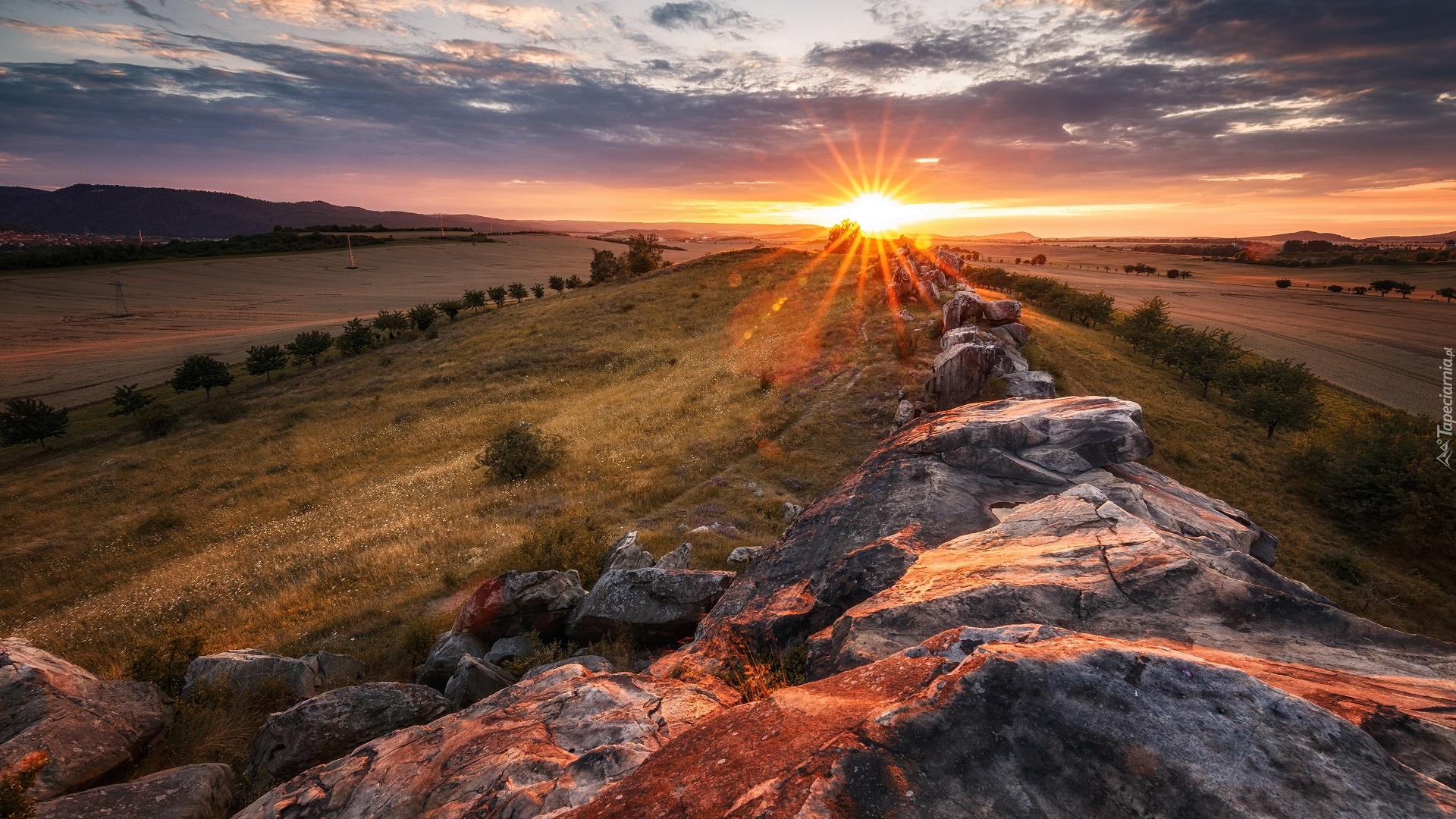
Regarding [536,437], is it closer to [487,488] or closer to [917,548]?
[487,488]

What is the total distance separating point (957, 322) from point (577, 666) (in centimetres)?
2901

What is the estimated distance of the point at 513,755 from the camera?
6562 mm

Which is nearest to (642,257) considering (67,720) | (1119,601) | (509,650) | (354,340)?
(354,340)

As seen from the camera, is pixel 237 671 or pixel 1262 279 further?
pixel 1262 279

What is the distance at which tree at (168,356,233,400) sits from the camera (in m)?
51.6

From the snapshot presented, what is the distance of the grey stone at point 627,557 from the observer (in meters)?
16.2

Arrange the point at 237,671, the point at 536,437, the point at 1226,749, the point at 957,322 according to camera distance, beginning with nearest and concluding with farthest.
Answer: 1. the point at 1226,749
2. the point at 237,671
3. the point at 536,437
4. the point at 957,322

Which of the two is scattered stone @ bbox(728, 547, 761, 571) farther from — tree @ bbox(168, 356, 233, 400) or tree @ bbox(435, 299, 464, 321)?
tree @ bbox(435, 299, 464, 321)

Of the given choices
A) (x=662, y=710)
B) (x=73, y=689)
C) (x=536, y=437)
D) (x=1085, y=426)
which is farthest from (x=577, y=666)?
(x=536, y=437)

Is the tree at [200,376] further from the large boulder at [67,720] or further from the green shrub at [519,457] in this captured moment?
the large boulder at [67,720]

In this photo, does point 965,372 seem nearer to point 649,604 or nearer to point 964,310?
point 964,310

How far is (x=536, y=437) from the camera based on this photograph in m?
28.8

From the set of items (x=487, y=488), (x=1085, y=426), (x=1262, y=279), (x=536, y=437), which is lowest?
(x=487, y=488)

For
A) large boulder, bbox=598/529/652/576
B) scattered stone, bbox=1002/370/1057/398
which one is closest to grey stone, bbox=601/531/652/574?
large boulder, bbox=598/529/652/576
